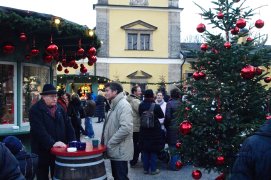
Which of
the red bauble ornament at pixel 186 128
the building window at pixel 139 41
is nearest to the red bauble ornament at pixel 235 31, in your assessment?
the red bauble ornament at pixel 186 128

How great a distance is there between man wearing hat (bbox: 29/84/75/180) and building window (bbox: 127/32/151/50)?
1214 inches

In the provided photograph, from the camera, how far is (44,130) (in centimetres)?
588

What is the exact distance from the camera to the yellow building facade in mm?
36031

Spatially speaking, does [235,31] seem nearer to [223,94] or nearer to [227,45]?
[227,45]

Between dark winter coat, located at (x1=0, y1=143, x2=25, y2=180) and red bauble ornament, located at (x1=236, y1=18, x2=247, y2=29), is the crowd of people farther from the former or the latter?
red bauble ornament, located at (x1=236, y1=18, x2=247, y2=29)

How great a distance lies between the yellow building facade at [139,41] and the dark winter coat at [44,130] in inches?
1161

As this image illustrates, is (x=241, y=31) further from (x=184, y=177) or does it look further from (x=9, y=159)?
(x=9, y=159)

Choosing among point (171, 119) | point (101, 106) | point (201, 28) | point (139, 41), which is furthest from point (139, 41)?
point (201, 28)

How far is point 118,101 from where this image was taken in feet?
20.2

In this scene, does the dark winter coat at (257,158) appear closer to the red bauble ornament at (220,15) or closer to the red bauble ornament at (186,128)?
the red bauble ornament at (186,128)

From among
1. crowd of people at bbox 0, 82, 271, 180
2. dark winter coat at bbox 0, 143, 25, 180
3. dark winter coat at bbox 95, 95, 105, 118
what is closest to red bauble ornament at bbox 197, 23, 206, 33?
crowd of people at bbox 0, 82, 271, 180

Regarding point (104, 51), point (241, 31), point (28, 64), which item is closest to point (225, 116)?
point (241, 31)

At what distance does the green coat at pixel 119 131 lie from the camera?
594 cm

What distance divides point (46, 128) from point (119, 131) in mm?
1171
